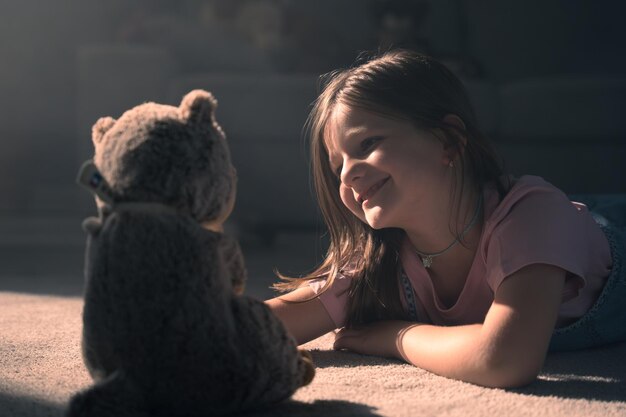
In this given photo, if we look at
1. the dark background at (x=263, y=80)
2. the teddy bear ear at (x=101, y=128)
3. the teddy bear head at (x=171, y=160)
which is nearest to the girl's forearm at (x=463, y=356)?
the teddy bear head at (x=171, y=160)

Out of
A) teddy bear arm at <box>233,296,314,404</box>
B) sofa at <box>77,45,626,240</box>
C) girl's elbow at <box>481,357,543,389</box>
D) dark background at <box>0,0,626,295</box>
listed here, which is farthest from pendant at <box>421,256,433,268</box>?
sofa at <box>77,45,626,240</box>

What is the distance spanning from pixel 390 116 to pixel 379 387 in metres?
0.35

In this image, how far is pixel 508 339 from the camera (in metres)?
0.90

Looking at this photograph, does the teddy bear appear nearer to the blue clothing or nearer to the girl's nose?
the girl's nose

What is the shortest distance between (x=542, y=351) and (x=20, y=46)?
3.20 meters

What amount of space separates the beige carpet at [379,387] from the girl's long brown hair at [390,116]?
0.35 feet

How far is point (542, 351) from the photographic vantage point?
908 mm

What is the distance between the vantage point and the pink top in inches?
38.2

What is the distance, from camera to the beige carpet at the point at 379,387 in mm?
818

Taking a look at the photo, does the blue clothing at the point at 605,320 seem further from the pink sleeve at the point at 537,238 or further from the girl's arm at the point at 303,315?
the girl's arm at the point at 303,315

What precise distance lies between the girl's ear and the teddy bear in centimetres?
42

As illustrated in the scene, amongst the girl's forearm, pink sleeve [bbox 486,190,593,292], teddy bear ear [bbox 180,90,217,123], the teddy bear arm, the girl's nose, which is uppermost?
→ teddy bear ear [bbox 180,90,217,123]

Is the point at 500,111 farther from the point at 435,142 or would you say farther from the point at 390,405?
the point at 390,405

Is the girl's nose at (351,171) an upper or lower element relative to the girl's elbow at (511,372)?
upper
